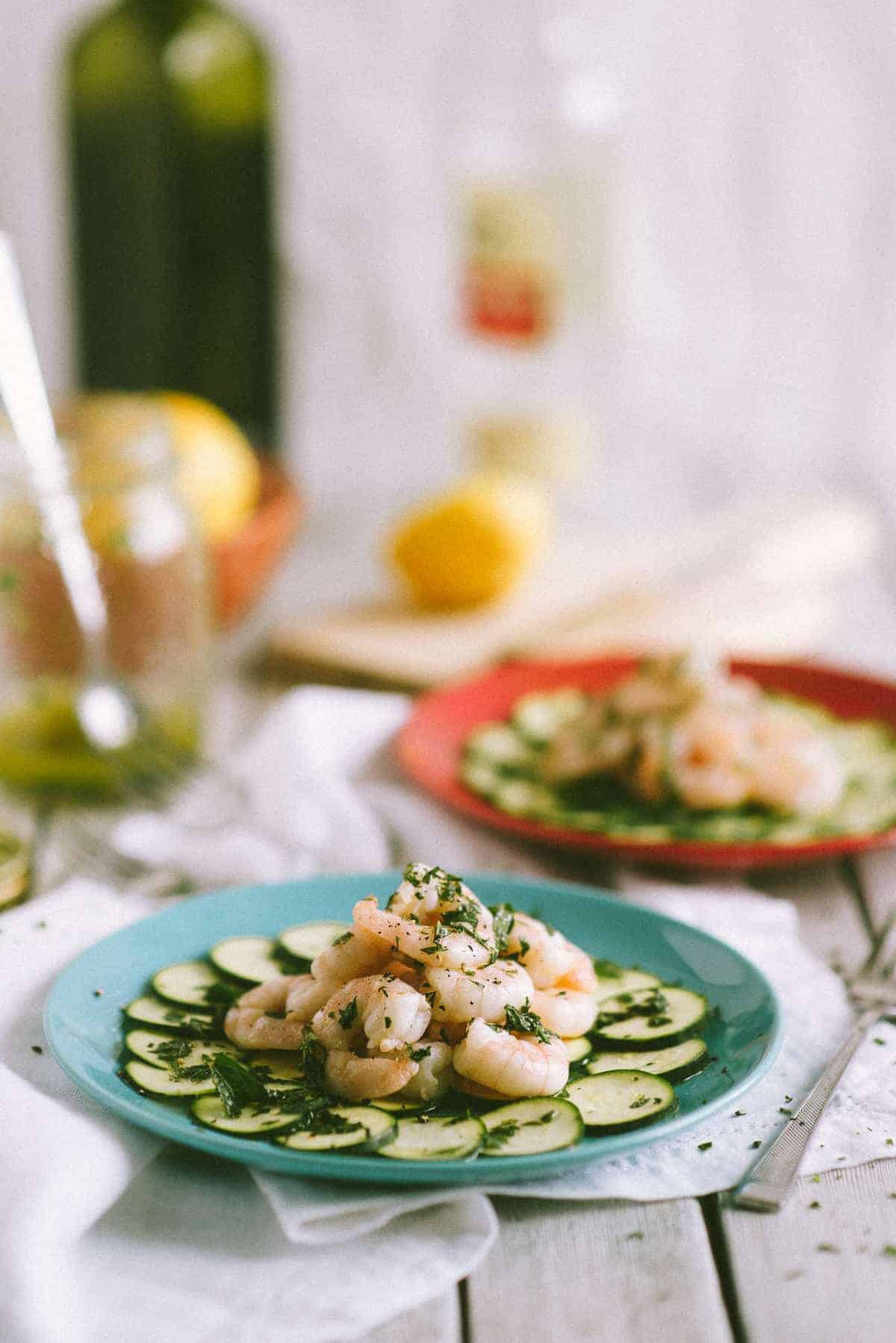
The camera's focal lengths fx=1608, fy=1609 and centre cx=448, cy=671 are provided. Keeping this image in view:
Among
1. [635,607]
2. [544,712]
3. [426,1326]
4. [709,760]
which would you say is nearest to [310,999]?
[426,1326]

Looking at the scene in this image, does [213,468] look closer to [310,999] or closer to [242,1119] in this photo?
[310,999]

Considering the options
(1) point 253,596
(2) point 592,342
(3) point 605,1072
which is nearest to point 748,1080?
(3) point 605,1072

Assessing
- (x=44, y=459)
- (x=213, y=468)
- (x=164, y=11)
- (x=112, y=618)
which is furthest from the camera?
(x=164, y=11)

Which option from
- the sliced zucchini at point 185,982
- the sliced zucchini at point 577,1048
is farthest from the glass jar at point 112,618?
the sliced zucchini at point 577,1048

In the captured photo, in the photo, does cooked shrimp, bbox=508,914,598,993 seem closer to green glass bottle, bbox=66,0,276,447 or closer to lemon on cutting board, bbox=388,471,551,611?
lemon on cutting board, bbox=388,471,551,611

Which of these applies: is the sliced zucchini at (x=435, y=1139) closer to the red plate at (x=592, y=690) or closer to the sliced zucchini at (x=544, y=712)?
the red plate at (x=592, y=690)

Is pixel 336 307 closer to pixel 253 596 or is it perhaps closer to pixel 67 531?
pixel 253 596

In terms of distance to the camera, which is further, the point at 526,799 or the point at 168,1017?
the point at 526,799
